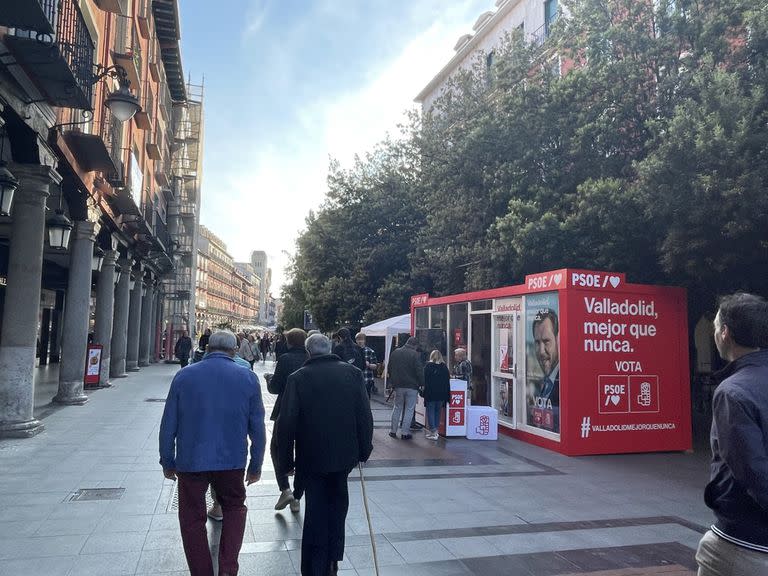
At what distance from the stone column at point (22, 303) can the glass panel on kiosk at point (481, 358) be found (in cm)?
819

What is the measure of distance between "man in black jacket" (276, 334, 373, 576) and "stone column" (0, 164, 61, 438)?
7.18m

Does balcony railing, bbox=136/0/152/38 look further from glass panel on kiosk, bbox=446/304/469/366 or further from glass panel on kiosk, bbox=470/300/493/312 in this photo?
glass panel on kiosk, bbox=470/300/493/312

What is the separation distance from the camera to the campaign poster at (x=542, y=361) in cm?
998

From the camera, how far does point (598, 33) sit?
13.4 m

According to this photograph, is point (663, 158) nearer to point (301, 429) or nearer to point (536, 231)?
point (536, 231)

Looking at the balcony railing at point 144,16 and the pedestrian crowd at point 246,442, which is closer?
the pedestrian crowd at point 246,442

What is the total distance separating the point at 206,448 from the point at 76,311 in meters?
11.2

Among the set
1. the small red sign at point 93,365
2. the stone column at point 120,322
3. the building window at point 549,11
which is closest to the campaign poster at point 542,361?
the small red sign at point 93,365

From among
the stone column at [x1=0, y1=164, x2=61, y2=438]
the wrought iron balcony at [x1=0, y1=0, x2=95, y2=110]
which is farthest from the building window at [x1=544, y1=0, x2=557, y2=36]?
the stone column at [x1=0, y1=164, x2=61, y2=438]

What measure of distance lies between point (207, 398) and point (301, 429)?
2.27 feet

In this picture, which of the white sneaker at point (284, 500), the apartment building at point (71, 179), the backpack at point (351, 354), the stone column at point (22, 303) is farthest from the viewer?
the backpack at point (351, 354)

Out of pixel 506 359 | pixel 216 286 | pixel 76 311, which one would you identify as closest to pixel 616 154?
pixel 506 359

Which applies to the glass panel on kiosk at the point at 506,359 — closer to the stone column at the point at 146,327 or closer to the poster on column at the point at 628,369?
the poster on column at the point at 628,369

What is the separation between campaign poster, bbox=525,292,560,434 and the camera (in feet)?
32.7
